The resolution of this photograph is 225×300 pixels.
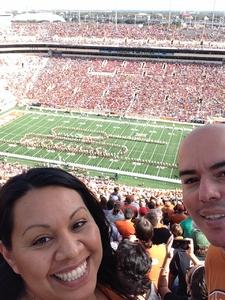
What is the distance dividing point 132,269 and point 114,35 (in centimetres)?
5159

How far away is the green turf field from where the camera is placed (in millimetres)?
24656

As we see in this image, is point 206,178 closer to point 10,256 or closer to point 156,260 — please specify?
point 10,256

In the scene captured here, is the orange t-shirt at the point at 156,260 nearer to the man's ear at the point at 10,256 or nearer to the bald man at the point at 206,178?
the bald man at the point at 206,178

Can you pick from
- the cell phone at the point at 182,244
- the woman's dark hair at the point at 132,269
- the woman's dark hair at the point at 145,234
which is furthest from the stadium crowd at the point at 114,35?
the woman's dark hair at the point at 132,269

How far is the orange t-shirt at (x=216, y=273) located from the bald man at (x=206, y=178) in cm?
2

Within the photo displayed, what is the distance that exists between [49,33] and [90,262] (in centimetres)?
5470

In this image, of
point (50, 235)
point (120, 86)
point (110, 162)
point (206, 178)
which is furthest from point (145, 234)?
point (120, 86)

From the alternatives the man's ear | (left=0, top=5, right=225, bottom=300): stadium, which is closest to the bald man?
(left=0, top=5, right=225, bottom=300): stadium

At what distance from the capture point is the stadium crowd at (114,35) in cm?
4741

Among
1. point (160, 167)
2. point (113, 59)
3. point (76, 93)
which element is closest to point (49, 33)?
point (113, 59)

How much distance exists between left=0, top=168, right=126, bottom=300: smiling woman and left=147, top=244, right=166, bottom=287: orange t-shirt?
1568mm

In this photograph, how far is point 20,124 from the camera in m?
32.5

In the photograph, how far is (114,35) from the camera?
51.5 metres

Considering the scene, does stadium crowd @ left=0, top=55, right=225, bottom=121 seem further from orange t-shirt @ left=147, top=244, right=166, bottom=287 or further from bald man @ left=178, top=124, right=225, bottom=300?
bald man @ left=178, top=124, right=225, bottom=300
